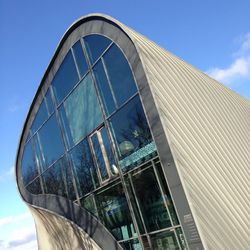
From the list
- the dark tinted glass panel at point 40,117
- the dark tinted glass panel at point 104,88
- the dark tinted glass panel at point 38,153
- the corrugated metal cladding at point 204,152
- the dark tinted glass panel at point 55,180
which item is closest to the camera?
the corrugated metal cladding at point 204,152

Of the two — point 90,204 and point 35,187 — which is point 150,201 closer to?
point 90,204

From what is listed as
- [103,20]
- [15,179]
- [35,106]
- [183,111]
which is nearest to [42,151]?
[35,106]

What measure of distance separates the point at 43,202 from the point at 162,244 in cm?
Result: 1003

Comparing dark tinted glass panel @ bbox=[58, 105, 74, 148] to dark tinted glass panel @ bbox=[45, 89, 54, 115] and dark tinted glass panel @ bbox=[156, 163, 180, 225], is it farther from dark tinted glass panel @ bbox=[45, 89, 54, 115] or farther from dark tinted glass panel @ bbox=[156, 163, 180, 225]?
dark tinted glass panel @ bbox=[156, 163, 180, 225]

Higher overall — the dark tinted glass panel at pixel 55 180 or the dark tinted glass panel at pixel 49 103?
the dark tinted glass panel at pixel 49 103

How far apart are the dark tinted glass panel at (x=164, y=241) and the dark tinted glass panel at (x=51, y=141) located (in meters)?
7.48

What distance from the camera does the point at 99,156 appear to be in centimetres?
1449

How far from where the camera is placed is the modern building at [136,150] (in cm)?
1130

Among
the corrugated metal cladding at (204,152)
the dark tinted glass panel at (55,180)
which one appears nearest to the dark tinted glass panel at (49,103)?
the dark tinted glass panel at (55,180)

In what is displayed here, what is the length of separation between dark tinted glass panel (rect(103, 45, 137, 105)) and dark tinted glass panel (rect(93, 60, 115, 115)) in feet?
1.05

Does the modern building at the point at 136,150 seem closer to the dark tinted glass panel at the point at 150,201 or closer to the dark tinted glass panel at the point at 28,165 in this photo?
the dark tinted glass panel at the point at 150,201

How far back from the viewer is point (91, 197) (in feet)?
49.4

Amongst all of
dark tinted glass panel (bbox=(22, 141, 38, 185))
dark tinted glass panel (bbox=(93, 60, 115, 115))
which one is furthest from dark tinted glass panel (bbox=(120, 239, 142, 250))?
dark tinted glass panel (bbox=(22, 141, 38, 185))

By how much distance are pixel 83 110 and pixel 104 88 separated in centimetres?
196
